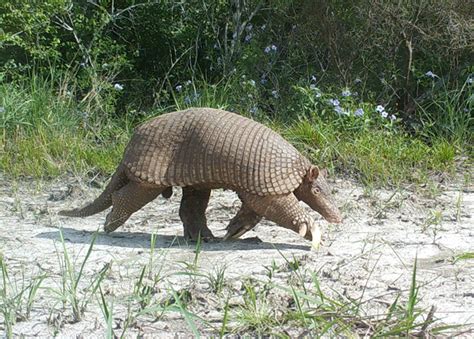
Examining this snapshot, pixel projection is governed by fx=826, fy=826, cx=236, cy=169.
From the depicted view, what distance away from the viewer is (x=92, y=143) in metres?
7.63

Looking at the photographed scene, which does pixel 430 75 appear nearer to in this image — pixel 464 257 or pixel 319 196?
pixel 319 196

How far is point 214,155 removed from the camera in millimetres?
4711

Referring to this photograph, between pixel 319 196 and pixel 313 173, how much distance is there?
0.18 metres

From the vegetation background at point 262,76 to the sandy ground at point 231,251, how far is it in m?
0.57

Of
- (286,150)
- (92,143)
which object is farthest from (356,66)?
(286,150)

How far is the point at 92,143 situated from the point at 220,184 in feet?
10.0

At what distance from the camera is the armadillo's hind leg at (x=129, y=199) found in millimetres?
4984

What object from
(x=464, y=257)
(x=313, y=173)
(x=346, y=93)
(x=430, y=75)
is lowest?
(x=464, y=257)

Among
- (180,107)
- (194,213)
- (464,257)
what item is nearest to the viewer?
(464,257)

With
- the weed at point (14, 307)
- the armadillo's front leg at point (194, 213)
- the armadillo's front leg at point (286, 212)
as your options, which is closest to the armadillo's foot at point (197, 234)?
the armadillo's front leg at point (194, 213)

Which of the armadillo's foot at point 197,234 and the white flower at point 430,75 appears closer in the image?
the armadillo's foot at point 197,234

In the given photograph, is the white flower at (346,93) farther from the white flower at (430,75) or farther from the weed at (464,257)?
the weed at (464,257)

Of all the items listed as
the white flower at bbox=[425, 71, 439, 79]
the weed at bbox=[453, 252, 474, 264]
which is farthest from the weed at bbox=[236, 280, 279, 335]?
the white flower at bbox=[425, 71, 439, 79]

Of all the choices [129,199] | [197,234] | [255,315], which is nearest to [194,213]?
[197,234]
